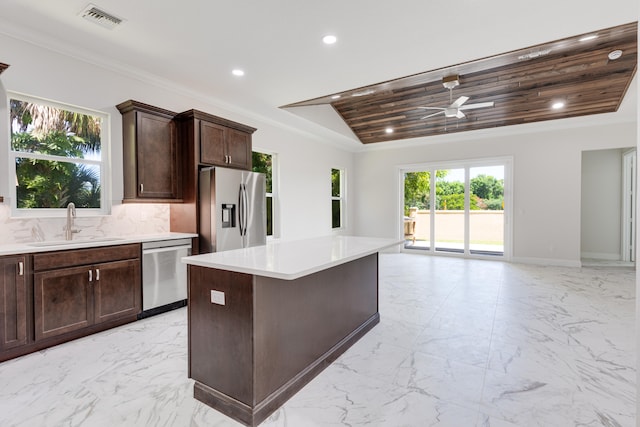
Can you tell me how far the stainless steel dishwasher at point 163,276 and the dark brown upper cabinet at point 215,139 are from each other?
1.04m

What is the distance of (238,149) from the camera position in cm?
425

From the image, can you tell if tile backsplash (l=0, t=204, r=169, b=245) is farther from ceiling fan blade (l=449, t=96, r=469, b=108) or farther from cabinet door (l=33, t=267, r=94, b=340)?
ceiling fan blade (l=449, t=96, r=469, b=108)

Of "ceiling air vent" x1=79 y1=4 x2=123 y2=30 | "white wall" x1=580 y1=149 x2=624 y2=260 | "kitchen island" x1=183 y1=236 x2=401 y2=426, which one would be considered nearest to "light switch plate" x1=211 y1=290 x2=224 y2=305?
"kitchen island" x1=183 y1=236 x2=401 y2=426

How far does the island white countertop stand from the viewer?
1.64m

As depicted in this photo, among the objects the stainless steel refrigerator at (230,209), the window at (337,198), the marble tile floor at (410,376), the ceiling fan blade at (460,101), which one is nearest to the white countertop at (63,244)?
the stainless steel refrigerator at (230,209)

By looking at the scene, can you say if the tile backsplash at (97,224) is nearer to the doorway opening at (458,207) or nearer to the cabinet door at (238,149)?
the cabinet door at (238,149)

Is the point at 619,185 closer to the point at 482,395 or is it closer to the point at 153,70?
the point at 482,395

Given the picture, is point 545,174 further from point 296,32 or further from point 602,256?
point 296,32

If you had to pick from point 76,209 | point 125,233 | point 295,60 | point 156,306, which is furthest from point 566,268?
point 76,209

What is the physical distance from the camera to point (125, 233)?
A: 11.8 ft

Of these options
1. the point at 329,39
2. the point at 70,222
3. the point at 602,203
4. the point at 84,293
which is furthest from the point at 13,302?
the point at 602,203

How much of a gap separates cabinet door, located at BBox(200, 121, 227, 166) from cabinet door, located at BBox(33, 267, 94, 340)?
1.71m

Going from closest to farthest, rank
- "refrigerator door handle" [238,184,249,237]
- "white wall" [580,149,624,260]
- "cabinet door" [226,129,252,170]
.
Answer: "refrigerator door handle" [238,184,249,237]
"cabinet door" [226,129,252,170]
"white wall" [580,149,624,260]

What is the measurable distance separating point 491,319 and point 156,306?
3.51 m
